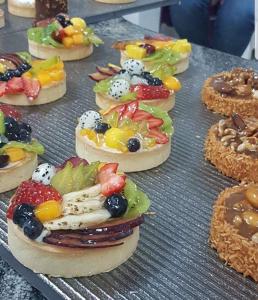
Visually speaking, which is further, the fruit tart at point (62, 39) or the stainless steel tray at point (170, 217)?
the fruit tart at point (62, 39)

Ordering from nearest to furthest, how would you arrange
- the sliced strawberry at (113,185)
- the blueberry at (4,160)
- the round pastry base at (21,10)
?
the sliced strawberry at (113,185) → the blueberry at (4,160) → the round pastry base at (21,10)

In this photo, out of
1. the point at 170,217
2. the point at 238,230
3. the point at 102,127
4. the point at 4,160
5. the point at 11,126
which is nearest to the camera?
the point at 238,230

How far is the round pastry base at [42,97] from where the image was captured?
3137 mm

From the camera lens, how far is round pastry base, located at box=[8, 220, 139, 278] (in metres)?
1.93

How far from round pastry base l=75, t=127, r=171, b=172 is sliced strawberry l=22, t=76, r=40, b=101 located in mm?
519

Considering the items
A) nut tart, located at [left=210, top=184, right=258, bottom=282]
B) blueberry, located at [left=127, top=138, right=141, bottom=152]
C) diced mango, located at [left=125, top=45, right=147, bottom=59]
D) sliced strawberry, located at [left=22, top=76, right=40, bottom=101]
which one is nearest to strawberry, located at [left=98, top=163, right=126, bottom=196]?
nut tart, located at [left=210, top=184, right=258, bottom=282]

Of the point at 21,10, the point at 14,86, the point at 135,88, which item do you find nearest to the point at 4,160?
the point at 14,86

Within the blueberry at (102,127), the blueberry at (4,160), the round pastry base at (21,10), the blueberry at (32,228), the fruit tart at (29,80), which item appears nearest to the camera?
the blueberry at (32,228)

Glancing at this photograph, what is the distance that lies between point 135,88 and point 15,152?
815 mm

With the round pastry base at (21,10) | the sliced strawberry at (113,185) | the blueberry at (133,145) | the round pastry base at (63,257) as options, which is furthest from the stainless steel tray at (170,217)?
the round pastry base at (21,10)

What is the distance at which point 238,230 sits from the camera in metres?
2.02

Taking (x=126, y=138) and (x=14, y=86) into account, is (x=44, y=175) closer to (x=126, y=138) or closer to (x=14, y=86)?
(x=126, y=138)

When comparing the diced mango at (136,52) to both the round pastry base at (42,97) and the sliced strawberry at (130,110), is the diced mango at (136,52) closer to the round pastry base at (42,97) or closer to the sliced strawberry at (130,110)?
the round pastry base at (42,97)

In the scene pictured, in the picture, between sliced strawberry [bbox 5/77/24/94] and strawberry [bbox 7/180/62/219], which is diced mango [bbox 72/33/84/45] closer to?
sliced strawberry [bbox 5/77/24/94]
